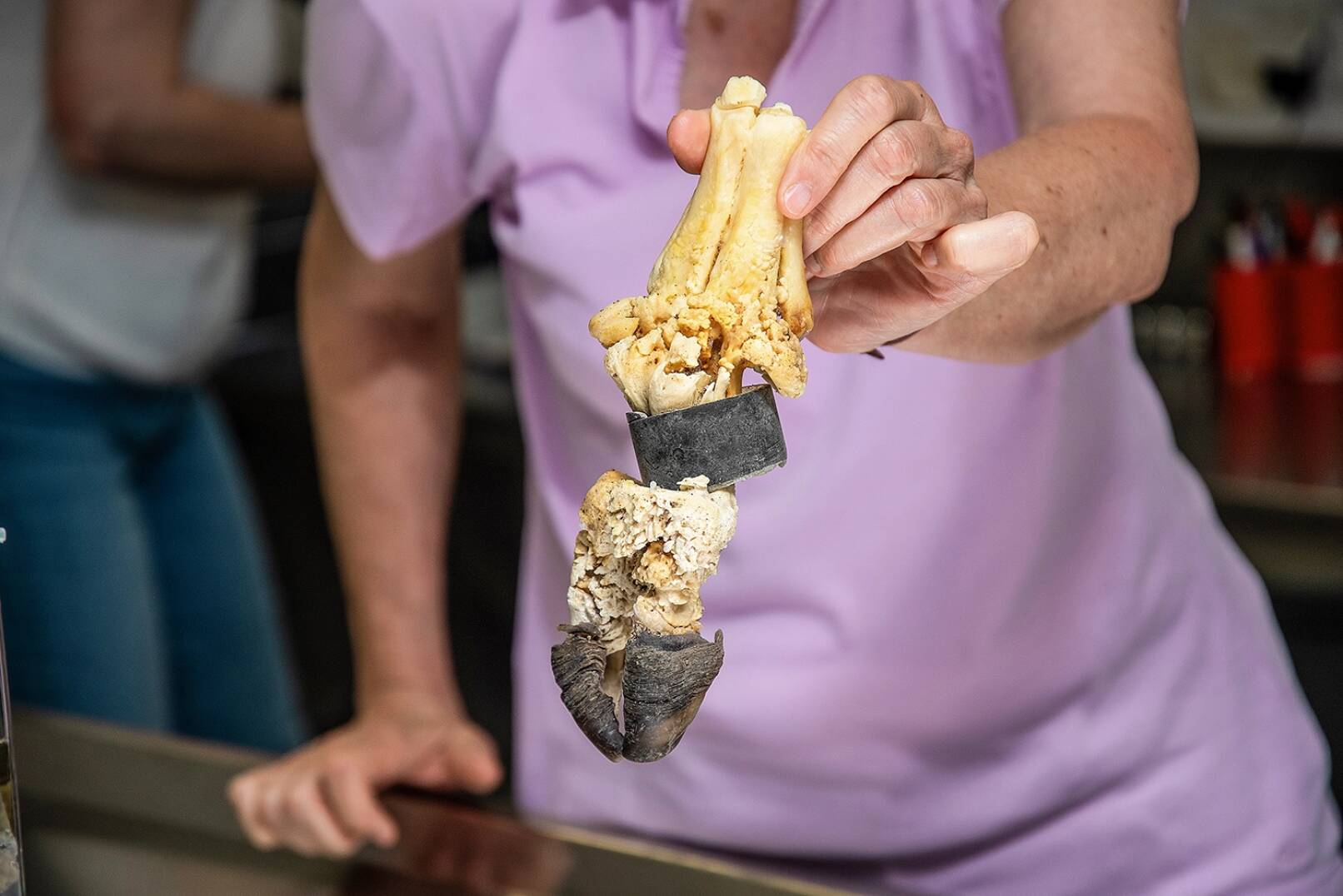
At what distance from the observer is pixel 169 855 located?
95 centimetres

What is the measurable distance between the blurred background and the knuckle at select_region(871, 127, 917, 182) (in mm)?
1534

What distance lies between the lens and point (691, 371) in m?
0.44

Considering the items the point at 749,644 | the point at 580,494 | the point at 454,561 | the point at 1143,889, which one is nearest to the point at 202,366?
the point at 454,561

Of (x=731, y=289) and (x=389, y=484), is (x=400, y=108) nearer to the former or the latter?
(x=389, y=484)

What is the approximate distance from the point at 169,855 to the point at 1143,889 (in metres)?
0.64

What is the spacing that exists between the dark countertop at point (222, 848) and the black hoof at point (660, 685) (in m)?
0.38

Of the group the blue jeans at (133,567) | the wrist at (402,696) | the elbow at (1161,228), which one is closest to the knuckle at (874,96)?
the elbow at (1161,228)

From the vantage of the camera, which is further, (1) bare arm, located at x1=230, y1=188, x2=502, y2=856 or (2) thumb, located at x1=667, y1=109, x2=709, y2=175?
(1) bare arm, located at x1=230, y1=188, x2=502, y2=856

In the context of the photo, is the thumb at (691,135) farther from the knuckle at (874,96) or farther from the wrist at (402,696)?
the wrist at (402,696)

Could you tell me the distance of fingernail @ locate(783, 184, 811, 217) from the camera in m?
0.44

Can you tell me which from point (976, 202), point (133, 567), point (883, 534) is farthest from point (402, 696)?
point (976, 202)

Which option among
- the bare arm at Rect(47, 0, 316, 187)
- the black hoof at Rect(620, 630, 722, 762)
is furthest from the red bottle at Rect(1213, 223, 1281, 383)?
the black hoof at Rect(620, 630, 722, 762)

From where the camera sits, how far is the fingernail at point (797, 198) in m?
0.44

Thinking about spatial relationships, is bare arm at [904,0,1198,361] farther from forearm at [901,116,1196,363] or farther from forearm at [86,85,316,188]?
forearm at [86,85,316,188]
